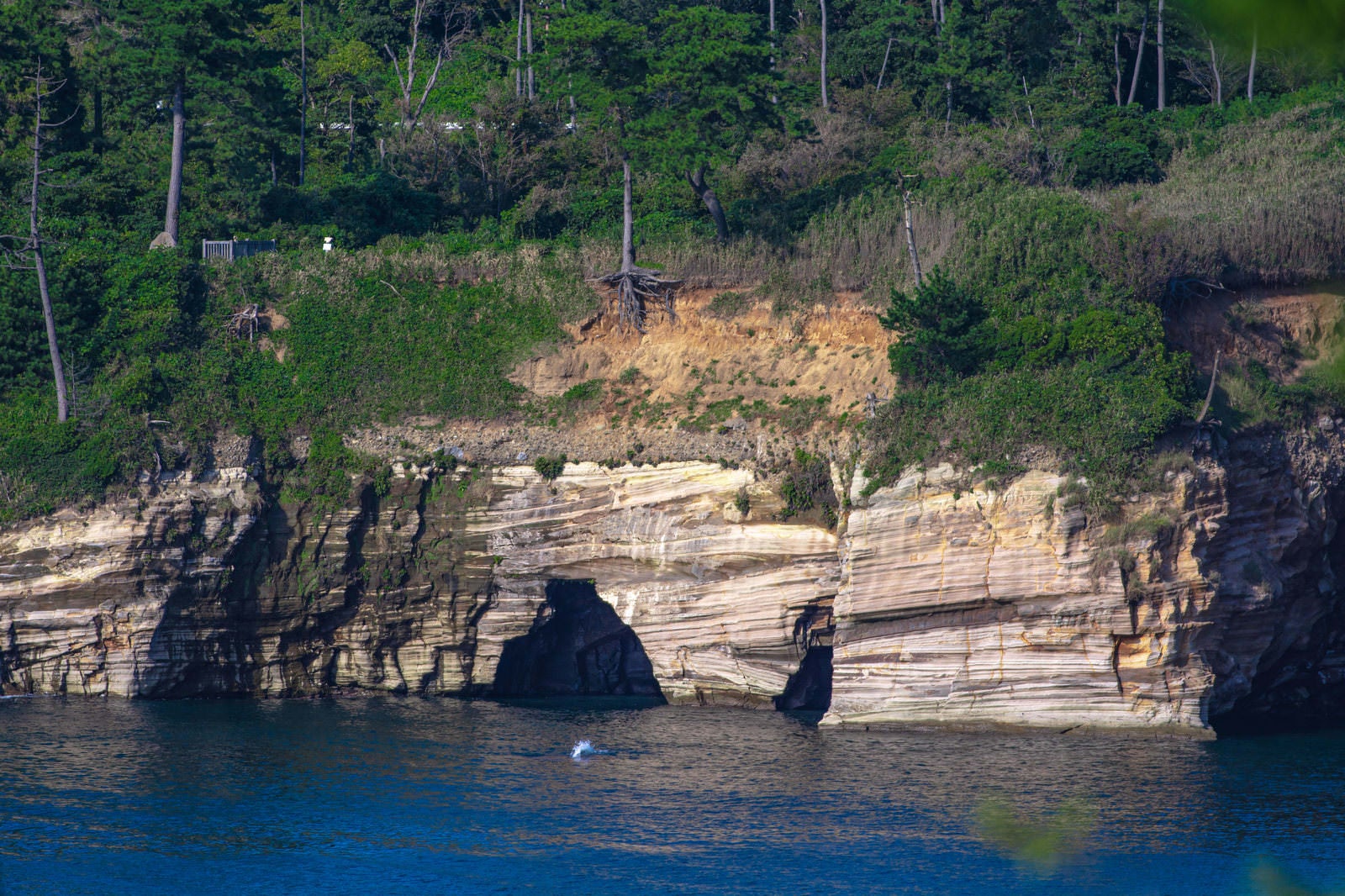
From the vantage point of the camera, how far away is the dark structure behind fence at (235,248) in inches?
1861

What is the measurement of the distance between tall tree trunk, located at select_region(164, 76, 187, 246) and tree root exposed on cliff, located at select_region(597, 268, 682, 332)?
16436 millimetres

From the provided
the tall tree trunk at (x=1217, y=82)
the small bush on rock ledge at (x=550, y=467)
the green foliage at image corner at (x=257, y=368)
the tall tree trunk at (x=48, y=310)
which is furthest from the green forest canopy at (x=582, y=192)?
the small bush on rock ledge at (x=550, y=467)

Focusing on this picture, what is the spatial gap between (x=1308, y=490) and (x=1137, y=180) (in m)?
18.8

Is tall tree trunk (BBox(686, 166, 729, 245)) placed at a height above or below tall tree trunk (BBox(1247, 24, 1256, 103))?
below

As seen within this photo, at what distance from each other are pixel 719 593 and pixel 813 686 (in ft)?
14.4

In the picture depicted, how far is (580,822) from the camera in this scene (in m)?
26.3

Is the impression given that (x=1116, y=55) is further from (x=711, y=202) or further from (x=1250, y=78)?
(x=711, y=202)

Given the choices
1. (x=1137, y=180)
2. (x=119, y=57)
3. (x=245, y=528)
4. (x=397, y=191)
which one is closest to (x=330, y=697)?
(x=245, y=528)

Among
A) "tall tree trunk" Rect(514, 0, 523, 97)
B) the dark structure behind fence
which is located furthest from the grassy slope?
"tall tree trunk" Rect(514, 0, 523, 97)

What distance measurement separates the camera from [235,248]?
4738cm

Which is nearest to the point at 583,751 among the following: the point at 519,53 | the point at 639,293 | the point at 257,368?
the point at 639,293

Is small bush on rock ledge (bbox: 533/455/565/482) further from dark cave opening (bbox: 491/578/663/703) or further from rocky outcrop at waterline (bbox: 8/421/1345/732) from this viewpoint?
dark cave opening (bbox: 491/578/663/703)

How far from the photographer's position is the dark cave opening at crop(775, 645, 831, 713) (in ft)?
126

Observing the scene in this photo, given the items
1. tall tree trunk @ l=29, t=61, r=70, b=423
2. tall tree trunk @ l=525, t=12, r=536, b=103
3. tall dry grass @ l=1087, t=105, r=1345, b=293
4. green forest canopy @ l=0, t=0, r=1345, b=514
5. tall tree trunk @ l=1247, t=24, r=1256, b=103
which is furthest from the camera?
tall tree trunk @ l=525, t=12, r=536, b=103
